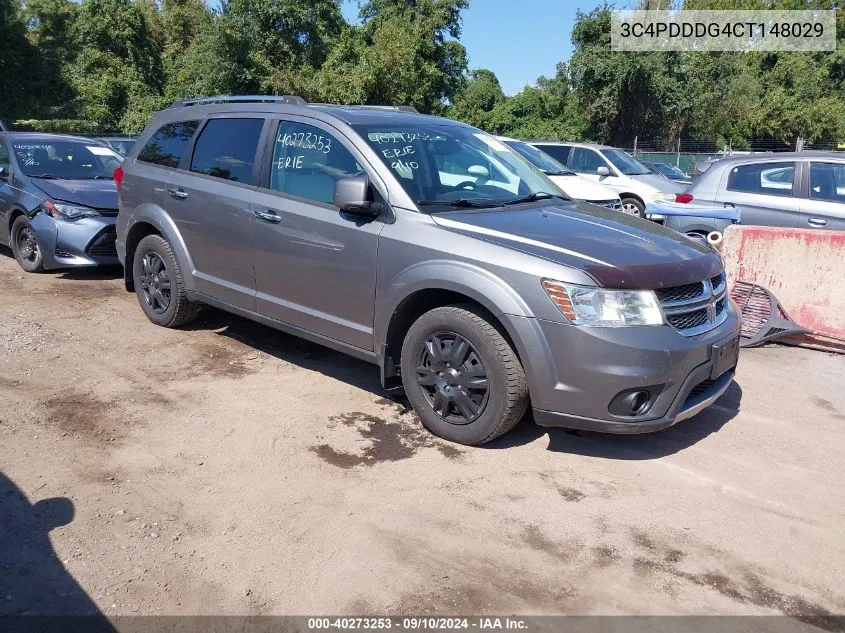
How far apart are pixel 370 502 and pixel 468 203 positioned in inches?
77.1

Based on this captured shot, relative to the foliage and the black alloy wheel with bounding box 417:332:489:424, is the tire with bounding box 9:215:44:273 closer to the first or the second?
the black alloy wheel with bounding box 417:332:489:424

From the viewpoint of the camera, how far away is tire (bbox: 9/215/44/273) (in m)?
8.30

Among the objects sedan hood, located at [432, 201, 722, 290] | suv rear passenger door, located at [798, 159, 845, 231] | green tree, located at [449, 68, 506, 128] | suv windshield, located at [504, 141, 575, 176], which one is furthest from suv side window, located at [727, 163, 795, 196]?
green tree, located at [449, 68, 506, 128]

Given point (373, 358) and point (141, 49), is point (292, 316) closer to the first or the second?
point (373, 358)

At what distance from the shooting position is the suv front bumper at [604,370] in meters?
3.84

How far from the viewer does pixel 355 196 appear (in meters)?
4.43

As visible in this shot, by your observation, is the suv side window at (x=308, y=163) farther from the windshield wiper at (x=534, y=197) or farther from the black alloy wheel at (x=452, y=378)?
the black alloy wheel at (x=452, y=378)

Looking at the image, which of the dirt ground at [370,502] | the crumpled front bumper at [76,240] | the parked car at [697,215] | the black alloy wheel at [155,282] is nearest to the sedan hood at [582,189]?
the parked car at [697,215]

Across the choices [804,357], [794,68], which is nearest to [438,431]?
[804,357]

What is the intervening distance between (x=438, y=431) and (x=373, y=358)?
2.13 feet

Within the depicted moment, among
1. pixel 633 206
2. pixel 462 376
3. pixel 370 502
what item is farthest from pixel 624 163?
pixel 370 502

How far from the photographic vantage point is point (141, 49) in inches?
1535

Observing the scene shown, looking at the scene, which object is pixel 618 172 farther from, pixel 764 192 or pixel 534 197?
pixel 534 197

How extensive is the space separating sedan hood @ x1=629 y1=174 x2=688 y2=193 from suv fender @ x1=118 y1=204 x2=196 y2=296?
1057 cm
